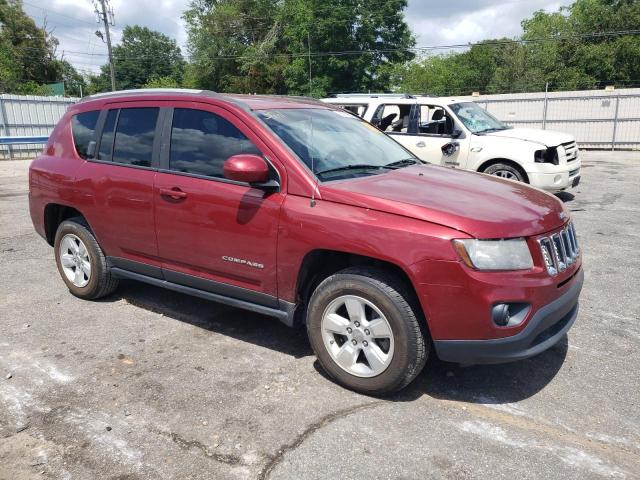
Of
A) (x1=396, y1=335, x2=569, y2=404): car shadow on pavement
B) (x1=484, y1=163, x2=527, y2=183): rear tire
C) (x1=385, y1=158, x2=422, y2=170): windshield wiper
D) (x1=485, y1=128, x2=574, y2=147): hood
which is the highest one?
(x1=385, y1=158, x2=422, y2=170): windshield wiper

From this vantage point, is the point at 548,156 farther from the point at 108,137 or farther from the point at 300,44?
the point at 300,44

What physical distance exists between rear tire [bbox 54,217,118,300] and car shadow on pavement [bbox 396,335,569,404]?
9.60ft

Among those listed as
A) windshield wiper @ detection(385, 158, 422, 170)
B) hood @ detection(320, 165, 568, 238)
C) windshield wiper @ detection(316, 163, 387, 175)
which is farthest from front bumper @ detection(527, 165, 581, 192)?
windshield wiper @ detection(316, 163, 387, 175)

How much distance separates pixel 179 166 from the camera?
158 inches

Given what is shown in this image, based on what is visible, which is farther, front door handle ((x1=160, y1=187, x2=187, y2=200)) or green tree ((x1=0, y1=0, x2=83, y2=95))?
green tree ((x1=0, y1=0, x2=83, y2=95))

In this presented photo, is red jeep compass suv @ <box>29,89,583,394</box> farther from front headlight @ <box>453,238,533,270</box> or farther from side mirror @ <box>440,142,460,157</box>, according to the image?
side mirror @ <box>440,142,460,157</box>

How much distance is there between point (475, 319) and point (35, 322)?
3.67 metres

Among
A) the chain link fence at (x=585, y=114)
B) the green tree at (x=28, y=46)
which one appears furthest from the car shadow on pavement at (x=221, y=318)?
the green tree at (x=28, y=46)

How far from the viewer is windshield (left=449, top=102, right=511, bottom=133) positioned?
9281 millimetres

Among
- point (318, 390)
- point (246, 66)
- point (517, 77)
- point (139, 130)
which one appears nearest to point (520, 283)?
point (318, 390)

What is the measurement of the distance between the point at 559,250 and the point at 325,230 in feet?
4.72

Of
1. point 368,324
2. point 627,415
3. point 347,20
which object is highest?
point 347,20

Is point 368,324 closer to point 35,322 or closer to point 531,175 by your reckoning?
point 35,322

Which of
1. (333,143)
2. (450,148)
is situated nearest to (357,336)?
(333,143)
